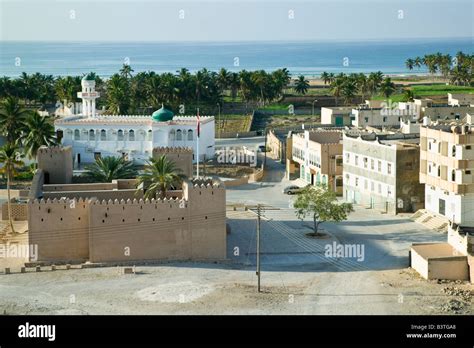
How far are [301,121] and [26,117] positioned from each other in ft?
146

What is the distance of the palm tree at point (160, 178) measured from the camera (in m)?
49.3

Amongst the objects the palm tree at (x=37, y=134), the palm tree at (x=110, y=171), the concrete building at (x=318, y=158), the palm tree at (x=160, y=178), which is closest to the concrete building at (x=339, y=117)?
the concrete building at (x=318, y=158)

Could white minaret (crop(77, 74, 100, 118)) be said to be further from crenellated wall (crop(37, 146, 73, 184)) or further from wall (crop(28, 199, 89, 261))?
wall (crop(28, 199, 89, 261))

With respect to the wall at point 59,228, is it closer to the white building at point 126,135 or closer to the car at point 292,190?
the car at point 292,190

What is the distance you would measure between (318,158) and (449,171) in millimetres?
15770

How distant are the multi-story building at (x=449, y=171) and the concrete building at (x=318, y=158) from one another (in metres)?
9.86

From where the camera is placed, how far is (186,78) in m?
107

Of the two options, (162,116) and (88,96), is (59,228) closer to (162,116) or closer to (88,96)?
(162,116)

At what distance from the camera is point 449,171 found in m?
55.6

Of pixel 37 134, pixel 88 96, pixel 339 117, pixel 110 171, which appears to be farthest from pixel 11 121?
pixel 339 117

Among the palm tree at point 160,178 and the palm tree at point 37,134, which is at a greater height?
the palm tree at point 37,134
